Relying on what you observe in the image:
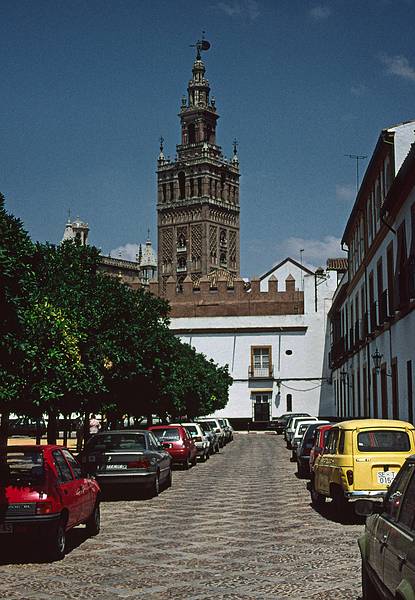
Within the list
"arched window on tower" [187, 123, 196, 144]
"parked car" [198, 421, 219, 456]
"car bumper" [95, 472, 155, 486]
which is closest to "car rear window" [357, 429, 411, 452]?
"car bumper" [95, 472, 155, 486]

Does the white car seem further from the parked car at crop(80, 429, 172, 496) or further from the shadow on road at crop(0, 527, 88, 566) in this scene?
the shadow on road at crop(0, 527, 88, 566)

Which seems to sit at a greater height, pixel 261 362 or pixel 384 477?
pixel 261 362

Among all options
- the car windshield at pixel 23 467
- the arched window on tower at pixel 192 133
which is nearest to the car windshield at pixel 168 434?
the car windshield at pixel 23 467

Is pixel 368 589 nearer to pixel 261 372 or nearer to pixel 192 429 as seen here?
pixel 192 429

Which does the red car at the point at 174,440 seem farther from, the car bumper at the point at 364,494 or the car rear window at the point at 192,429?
the car bumper at the point at 364,494

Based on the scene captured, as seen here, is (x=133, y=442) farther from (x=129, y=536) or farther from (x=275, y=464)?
(x=275, y=464)

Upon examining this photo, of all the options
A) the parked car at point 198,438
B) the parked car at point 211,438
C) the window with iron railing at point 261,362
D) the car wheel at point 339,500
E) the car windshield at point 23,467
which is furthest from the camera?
the window with iron railing at point 261,362

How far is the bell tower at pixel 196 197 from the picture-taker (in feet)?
462

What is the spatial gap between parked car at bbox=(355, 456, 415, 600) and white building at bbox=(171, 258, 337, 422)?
64214 millimetres

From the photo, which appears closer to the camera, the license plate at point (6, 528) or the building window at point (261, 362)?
the license plate at point (6, 528)

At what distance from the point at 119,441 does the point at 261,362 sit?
5398cm

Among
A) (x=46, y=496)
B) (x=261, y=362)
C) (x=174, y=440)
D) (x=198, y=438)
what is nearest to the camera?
(x=46, y=496)

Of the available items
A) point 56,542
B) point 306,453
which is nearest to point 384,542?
point 56,542

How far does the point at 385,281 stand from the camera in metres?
31.4
